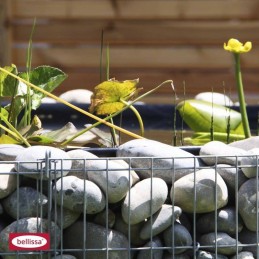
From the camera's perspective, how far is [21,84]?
2.48 meters

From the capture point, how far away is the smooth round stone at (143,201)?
202cm

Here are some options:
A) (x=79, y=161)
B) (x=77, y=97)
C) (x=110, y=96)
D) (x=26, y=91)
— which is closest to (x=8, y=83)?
(x=26, y=91)

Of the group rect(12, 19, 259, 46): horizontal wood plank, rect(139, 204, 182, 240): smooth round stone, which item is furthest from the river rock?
rect(12, 19, 259, 46): horizontal wood plank

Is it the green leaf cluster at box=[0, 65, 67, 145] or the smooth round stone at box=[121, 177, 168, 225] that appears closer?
the smooth round stone at box=[121, 177, 168, 225]

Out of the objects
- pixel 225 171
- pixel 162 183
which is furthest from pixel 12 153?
pixel 225 171

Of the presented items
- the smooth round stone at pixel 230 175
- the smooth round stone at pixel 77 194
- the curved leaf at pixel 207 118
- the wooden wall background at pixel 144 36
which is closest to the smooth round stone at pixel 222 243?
the smooth round stone at pixel 230 175

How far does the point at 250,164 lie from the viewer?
6.81 ft

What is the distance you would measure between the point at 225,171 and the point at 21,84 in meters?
0.64

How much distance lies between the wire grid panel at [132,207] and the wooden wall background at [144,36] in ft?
18.0

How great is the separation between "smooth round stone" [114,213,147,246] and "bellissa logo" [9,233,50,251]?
17 centimetres

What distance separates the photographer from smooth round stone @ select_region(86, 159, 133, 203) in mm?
2012

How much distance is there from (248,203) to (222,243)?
10cm

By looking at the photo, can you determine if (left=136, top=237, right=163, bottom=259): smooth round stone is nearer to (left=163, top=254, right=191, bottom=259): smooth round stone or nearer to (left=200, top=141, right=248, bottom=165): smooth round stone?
(left=163, top=254, right=191, bottom=259): smooth round stone

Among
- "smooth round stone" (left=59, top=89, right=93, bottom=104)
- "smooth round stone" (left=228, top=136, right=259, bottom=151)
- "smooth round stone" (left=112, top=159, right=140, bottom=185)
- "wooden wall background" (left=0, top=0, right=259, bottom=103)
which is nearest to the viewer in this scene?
"smooth round stone" (left=112, top=159, right=140, bottom=185)
